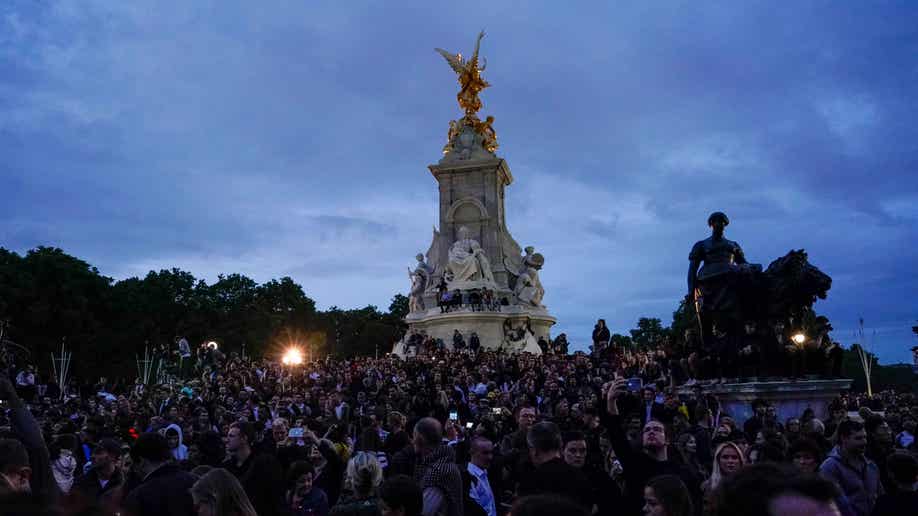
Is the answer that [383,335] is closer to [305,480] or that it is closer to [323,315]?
[323,315]

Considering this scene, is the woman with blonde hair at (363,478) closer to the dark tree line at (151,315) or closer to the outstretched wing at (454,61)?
the dark tree line at (151,315)

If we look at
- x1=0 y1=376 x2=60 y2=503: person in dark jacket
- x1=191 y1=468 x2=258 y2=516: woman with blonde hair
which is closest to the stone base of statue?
x1=191 y1=468 x2=258 y2=516: woman with blonde hair

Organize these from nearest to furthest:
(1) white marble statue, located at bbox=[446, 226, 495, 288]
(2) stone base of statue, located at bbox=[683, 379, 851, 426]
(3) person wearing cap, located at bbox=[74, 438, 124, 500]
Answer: (3) person wearing cap, located at bbox=[74, 438, 124, 500] < (2) stone base of statue, located at bbox=[683, 379, 851, 426] < (1) white marble statue, located at bbox=[446, 226, 495, 288]

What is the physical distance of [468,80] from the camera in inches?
2019

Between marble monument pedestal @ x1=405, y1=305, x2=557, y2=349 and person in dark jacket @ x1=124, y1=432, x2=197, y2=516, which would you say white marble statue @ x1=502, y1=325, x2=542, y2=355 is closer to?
marble monument pedestal @ x1=405, y1=305, x2=557, y2=349

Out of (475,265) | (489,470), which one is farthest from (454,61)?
(489,470)

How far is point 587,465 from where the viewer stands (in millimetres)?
6336

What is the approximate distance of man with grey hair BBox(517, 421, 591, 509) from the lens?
4852 millimetres

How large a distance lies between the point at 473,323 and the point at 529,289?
536 centimetres

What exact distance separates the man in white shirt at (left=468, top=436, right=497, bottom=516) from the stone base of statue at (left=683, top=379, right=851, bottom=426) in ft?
25.3

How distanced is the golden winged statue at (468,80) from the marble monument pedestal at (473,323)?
49.7 feet

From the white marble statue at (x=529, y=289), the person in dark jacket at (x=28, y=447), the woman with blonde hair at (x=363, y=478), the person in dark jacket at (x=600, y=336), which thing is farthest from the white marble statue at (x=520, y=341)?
the person in dark jacket at (x=28, y=447)

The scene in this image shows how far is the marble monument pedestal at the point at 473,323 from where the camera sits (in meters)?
40.5

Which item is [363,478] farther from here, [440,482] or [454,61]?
[454,61]
